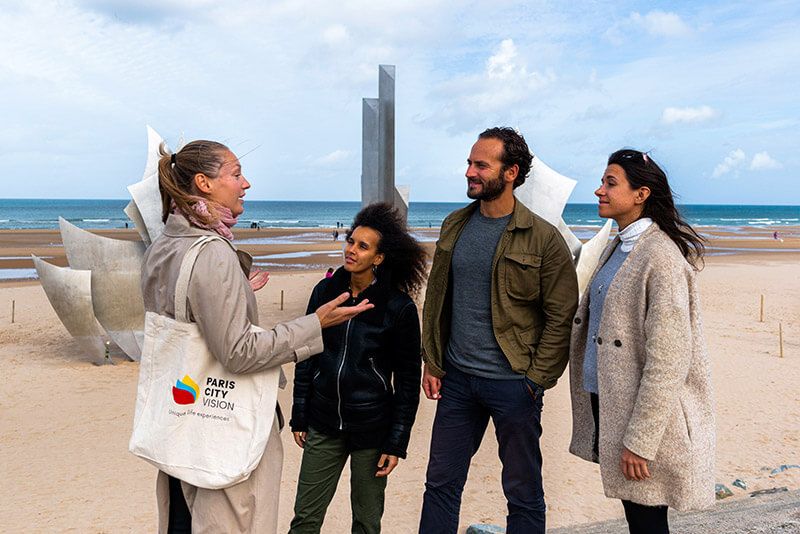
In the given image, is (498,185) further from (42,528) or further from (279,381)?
(42,528)

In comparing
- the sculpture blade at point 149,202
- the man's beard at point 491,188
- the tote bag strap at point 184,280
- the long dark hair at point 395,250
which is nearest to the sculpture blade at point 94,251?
the sculpture blade at point 149,202

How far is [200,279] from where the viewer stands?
2053 mm

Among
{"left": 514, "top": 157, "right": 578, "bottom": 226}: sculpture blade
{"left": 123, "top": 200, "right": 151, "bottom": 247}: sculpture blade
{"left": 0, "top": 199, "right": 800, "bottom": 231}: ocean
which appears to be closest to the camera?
{"left": 514, "top": 157, "right": 578, "bottom": 226}: sculpture blade

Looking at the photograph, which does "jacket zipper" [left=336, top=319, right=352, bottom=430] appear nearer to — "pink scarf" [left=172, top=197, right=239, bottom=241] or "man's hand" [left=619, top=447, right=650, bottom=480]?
"pink scarf" [left=172, top=197, right=239, bottom=241]

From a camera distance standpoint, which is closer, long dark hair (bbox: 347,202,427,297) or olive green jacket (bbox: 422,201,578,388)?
olive green jacket (bbox: 422,201,578,388)

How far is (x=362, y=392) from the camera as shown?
2971 millimetres

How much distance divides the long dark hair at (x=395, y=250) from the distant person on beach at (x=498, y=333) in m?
0.11

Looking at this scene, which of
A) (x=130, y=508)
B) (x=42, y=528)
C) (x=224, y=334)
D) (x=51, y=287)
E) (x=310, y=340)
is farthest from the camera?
(x=51, y=287)

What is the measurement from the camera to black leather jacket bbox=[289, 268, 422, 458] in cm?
297

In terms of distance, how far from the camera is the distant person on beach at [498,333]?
9.82ft

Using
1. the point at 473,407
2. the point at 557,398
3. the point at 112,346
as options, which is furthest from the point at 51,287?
the point at 473,407

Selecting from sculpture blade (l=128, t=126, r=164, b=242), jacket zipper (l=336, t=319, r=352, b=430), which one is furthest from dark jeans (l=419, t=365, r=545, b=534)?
sculpture blade (l=128, t=126, r=164, b=242)

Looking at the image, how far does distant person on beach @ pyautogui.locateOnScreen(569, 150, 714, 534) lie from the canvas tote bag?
1.32m

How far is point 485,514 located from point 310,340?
283 centimetres
